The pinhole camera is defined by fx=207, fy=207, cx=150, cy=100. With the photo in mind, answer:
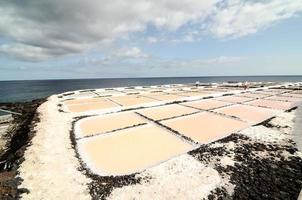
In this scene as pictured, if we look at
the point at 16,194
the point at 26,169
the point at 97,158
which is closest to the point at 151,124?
the point at 97,158

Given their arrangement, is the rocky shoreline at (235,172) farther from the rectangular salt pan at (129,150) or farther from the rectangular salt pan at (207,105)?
the rectangular salt pan at (207,105)

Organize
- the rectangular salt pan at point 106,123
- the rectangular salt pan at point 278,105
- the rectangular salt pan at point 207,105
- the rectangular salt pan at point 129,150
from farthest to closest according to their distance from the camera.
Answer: the rectangular salt pan at point 207,105 < the rectangular salt pan at point 278,105 < the rectangular salt pan at point 106,123 < the rectangular salt pan at point 129,150

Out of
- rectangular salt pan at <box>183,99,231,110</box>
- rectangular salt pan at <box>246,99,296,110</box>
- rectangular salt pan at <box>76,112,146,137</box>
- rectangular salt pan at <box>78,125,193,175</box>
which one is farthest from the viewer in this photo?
rectangular salt pan at <box>183,99,231,110</box>

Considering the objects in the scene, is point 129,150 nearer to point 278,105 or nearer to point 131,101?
point 131,101

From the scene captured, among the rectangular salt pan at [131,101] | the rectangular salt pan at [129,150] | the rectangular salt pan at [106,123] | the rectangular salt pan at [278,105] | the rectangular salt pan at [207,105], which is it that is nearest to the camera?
the rectangular salt pan at [129,150]

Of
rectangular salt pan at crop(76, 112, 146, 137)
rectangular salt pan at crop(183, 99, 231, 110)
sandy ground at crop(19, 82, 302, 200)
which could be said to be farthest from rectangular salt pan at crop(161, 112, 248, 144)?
rectangular salt pan at crop(183, 99, 231, 110)

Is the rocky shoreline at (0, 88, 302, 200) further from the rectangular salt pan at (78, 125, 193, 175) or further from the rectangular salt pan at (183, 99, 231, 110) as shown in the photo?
the rectangular salt pan at (183, 99, 231, 110)

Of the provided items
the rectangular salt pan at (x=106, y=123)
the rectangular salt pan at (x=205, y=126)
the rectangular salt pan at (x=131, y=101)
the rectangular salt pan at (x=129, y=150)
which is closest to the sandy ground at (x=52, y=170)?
the rectangular salt pan at (x=129, y=150)
